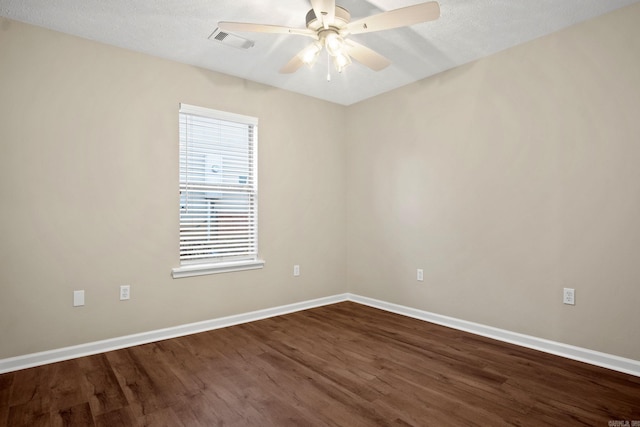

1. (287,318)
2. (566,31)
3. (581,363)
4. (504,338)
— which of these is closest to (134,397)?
(287,318)

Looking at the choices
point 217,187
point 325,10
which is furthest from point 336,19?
point 217,187

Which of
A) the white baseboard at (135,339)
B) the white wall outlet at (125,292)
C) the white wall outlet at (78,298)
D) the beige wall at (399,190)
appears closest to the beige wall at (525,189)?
the beige wall at (399,190)

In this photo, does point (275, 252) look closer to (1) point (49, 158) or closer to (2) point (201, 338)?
(2) point (201, 338)

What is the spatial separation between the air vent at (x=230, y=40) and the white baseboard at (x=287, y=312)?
2.56 meters

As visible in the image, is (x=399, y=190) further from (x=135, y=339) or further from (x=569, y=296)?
(x=135, y=339)

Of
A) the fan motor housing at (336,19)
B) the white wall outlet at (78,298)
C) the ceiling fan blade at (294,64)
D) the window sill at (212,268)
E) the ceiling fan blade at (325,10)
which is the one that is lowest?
the white wall outlet at (78,298)

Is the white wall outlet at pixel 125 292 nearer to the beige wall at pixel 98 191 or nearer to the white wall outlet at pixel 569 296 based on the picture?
the beige wall at pixel 98 191

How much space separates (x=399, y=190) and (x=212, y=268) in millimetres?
2212

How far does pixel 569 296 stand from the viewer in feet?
9.02

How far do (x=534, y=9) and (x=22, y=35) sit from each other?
375cm

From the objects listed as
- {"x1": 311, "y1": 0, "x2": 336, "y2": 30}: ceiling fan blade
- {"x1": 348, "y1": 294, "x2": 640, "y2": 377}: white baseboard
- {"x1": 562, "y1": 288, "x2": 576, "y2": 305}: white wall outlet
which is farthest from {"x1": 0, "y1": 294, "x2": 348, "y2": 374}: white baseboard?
{"x1": 311, "y1": 0, "x2": 336, "y2": 30}: ceiling fan blade

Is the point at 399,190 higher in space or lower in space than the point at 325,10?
lower

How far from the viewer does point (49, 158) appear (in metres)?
2.71

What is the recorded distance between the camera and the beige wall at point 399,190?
2568 millimetres
